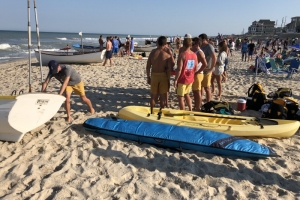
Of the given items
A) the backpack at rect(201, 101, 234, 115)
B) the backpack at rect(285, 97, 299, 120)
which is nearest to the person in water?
the backpack at rect(201, 101, 234, 115)

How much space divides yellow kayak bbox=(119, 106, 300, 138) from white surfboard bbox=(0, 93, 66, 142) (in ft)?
4.67

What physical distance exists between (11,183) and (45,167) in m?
0.44

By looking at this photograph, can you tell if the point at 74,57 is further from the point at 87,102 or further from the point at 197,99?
the point at 197,99

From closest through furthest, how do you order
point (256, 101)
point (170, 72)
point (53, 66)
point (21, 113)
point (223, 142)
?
point (223, 142), point (21, 113), point (53, 66), point (170, 72), point (256, 101)

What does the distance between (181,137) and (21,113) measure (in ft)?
7.95

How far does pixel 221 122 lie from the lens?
4.84 meters

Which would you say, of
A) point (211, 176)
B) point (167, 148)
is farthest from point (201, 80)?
point (211, 176)

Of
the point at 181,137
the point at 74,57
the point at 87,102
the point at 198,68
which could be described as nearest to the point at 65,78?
the point at 87,102

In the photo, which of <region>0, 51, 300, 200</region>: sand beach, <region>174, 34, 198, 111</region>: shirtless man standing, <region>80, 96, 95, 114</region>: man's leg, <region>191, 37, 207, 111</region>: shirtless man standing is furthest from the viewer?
<region>80, 96, 95, 114</region>: man's leg

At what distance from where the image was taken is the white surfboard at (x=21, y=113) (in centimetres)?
380

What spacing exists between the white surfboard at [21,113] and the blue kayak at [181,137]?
759 mm

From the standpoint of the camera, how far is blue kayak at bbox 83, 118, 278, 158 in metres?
3.69

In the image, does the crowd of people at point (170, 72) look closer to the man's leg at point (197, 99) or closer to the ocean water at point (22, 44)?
the man's leg at point (197, 99)

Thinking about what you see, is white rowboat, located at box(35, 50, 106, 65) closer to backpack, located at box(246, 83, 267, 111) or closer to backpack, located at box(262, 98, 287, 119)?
backpack, located at box(246, 83, 267, 111)
